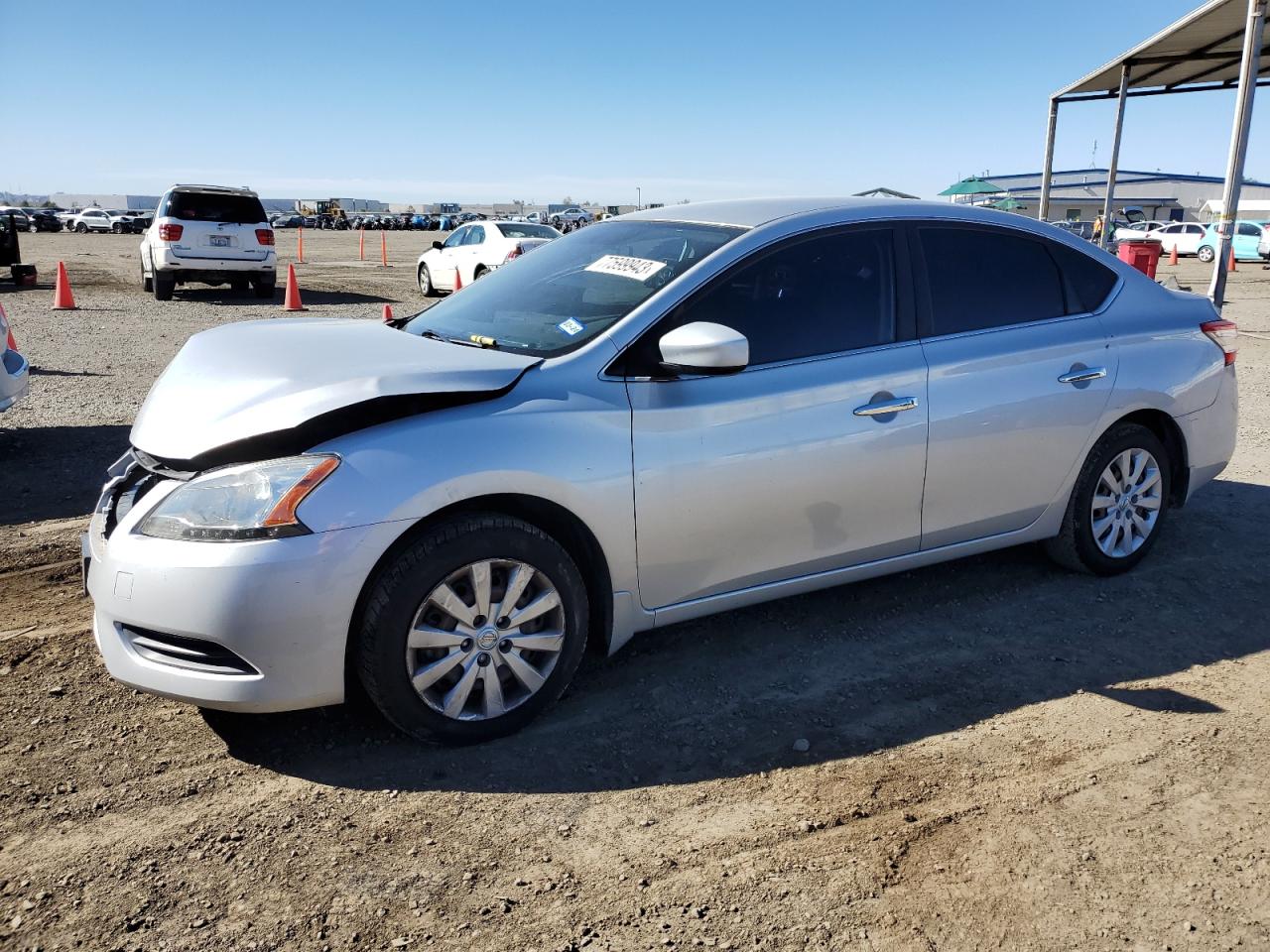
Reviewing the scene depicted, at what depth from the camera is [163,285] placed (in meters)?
17.5

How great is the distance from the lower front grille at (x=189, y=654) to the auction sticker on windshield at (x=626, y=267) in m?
1.95

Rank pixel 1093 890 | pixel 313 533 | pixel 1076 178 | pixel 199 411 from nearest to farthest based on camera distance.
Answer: pixel 1093 890
pixel 313 533
pixel 199 411
pixel 1076 178

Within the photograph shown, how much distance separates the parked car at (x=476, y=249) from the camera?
17.8 metres

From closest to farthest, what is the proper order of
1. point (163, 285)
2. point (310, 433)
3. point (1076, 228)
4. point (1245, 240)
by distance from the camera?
1. point (310, 433)
2. point (163, 285)
3. point (1076, 228)
4. point (1245, 240)

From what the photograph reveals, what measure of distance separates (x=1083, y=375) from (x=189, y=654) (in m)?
3.71

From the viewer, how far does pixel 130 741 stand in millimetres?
3336

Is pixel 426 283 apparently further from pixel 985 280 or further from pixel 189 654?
pixel 189 654

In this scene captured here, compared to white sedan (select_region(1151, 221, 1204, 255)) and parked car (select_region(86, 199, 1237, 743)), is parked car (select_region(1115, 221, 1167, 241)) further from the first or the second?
parked car (select_region(86, 199, 1237, 743))

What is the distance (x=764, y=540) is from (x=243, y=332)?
2.21 metres

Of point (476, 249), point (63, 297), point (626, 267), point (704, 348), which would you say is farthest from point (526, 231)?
point (704, 348)

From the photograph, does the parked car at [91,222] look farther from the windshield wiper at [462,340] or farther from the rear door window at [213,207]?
the windshield wiper at [462,340]

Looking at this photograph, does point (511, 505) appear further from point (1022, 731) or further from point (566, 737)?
point (1022, 731)

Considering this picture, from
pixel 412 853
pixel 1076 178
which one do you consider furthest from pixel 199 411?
pixel 1076 178

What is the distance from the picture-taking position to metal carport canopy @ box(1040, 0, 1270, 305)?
13727 millimetres
